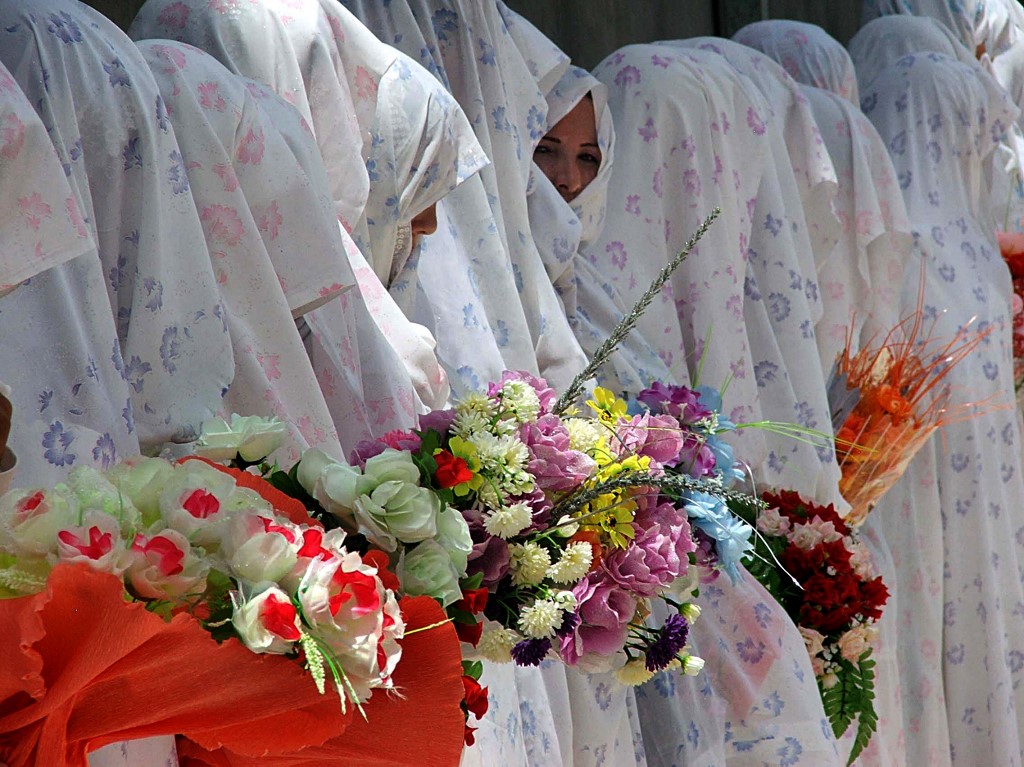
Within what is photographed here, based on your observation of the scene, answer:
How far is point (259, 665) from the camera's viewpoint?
105cm

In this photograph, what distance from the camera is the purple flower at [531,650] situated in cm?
140

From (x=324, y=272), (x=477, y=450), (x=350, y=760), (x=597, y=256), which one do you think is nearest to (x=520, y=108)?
(x=597, y=256)

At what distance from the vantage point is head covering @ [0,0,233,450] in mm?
1502

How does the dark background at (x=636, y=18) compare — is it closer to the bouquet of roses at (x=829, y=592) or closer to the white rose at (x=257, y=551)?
the bouquet of roses at (x=829, y=592)

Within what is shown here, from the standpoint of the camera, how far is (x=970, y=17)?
16.2 feet

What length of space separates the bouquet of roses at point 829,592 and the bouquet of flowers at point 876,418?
0.85 feet

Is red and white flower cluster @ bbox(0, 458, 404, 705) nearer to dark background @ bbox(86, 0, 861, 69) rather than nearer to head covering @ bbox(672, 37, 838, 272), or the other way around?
head covering @ bbox(672, 37, 838, 272)

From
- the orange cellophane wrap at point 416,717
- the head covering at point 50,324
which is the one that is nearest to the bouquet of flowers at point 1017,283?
the head covering at point 50,324

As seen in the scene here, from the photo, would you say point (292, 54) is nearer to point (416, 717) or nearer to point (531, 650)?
point (531, 650)

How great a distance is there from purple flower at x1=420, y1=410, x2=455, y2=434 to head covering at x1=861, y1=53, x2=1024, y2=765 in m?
2.67

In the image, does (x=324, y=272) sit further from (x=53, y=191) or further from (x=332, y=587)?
(x=332, y=587)

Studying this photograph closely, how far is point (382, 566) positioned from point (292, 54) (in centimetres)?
110

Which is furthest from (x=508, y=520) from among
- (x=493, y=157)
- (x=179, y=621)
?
(x=493, y=157)

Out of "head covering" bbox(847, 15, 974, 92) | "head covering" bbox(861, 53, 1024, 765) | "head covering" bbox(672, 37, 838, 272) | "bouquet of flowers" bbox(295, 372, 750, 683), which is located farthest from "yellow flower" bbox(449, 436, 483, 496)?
"head covering" bbox(847, 15, 974, 92)
